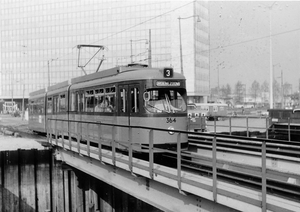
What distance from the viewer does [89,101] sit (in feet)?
53.4

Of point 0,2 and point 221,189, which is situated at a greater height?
point 0,2

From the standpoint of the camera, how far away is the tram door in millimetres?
12664

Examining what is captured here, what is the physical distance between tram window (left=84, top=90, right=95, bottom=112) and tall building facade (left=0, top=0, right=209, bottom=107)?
5000 cm

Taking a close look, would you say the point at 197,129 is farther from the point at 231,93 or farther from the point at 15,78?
the point at 231,93

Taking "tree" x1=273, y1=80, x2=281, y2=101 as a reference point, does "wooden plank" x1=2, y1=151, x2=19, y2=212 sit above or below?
below

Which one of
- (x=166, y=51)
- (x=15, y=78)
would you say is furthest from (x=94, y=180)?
Result: (x=15, y=78)

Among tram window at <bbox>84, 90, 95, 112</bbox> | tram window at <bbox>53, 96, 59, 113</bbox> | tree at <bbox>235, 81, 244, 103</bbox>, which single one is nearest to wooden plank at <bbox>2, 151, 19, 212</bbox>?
tram window at <bbox>84, 90, 95, 112</bbox>

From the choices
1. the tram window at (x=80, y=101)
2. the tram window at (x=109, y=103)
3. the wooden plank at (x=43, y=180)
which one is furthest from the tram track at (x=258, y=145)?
the wooden plank at (x=43, y=180)

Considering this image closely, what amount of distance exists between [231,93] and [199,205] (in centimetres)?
10553

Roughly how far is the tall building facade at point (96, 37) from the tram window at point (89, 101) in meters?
50.0

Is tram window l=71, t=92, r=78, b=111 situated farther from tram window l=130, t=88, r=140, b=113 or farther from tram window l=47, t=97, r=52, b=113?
tram window l=130, t=88, r=140, b=113

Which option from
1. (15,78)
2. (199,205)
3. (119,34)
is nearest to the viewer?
(199,205)

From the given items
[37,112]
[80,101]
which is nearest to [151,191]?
[80,101]

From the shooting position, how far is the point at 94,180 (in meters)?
17.2
